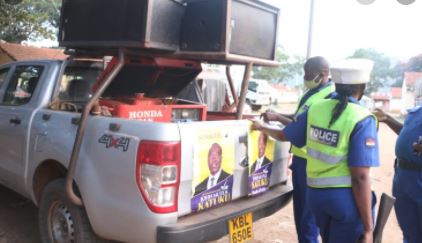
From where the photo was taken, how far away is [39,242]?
3873mm

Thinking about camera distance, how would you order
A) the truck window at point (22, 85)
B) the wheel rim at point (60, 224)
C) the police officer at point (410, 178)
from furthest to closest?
the truck window at point (22, 85) → the wheel rim at point (60, 224) → the police officer at point (410, 178)

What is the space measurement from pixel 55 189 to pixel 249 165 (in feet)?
4.97

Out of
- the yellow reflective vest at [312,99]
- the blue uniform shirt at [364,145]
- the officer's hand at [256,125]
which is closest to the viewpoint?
the blue uniform shirt at [364,145]

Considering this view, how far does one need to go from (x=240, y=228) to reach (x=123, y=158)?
3.33ft

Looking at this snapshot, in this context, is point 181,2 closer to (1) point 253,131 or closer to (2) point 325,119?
(1) point 253,131

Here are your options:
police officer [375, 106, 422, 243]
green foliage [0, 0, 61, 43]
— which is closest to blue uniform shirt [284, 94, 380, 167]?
police officer [375, 106, 422, 243]

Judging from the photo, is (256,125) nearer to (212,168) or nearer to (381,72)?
(212,168)

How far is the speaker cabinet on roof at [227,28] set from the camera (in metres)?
3.30

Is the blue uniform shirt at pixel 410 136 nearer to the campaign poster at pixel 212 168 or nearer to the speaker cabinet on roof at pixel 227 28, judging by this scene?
the campaign poster at pixel 212 168

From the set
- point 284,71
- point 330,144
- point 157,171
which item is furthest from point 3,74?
point 284,71

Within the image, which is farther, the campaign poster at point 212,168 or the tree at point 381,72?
the tree at point 381,72

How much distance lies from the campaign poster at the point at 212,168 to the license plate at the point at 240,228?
0.17 metres

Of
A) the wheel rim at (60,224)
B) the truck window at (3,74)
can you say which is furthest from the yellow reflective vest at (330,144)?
the truck window at (3,74)

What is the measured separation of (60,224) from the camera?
3271 millimetres
